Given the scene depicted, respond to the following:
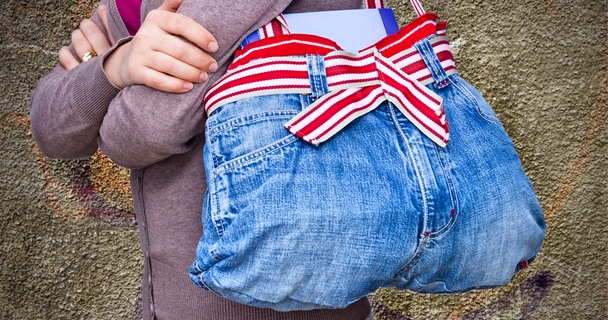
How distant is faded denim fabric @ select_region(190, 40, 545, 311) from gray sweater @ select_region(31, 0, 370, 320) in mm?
61

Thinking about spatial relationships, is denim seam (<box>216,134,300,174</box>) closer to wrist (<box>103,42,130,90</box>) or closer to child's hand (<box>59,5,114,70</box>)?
wrist (<box>103,42,130,90</box>)

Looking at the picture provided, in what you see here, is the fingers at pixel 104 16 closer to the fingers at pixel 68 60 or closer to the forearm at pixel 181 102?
the fingers at pixel 68 60

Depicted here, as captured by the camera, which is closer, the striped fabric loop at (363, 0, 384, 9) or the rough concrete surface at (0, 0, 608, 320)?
the striped fabric loop at (363, 0, 384, 9)

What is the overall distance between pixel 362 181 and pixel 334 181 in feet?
0.08

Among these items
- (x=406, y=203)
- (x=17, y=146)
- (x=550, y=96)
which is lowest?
(x=550, y=96)

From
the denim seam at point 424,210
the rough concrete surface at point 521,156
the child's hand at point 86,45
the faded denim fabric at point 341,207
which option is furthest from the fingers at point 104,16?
the rough concrete surface at point 521,156

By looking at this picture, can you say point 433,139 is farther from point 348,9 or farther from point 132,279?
point 132,279

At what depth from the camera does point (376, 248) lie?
0.54 meters

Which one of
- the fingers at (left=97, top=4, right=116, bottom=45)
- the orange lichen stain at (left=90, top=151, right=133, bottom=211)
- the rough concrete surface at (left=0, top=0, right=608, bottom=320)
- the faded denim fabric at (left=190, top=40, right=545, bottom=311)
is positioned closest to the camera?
the faded denim fabric at (left=190, top=40, right=545, bottom=311)

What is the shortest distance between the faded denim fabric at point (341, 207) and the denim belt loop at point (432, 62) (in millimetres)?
56

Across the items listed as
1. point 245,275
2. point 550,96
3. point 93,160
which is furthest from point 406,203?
point 93,160

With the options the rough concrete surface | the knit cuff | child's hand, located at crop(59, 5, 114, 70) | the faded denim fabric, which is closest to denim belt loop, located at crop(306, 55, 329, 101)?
the faded denim fabric

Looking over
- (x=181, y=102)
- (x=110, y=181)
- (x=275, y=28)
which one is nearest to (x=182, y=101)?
(x=181, y=102)

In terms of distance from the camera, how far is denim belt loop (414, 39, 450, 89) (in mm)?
622
